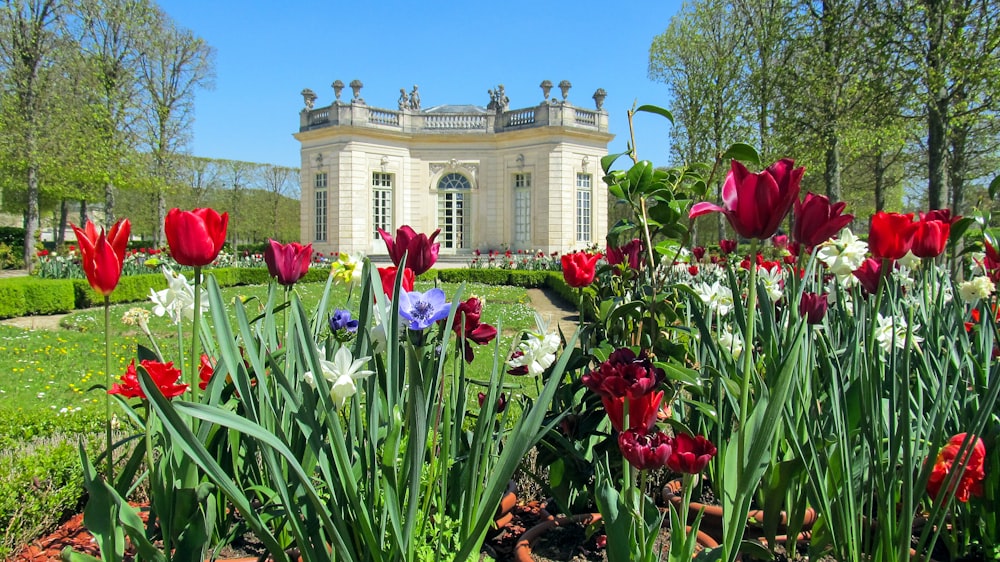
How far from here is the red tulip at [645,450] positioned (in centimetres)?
117

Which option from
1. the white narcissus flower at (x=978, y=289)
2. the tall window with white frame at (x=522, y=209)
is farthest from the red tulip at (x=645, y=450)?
the tall window with white frame at (x=522, y=209)

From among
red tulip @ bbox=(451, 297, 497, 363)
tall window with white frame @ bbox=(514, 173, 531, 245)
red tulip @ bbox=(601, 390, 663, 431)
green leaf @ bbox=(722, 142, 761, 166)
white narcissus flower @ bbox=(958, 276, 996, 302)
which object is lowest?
red tulip @ bbox=(601, 390, 663, 431)

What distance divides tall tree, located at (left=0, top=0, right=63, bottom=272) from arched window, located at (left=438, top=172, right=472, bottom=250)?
12563 millimetres

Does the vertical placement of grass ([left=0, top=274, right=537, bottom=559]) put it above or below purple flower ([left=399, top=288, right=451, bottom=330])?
below

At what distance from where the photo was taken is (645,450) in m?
1.18

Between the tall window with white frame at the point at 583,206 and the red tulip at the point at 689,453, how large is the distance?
2244cm

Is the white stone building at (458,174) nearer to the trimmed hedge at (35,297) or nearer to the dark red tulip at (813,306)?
the trimmed hedge at (35,297)

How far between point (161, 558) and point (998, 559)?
6.55ft

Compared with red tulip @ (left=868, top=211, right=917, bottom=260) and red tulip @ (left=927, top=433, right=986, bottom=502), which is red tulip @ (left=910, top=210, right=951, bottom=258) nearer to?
red tulip @ (left=868, top=211, right=917, bottom=260)

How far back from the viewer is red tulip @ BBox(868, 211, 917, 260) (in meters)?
1.53

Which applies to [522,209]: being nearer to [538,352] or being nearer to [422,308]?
[538,352]

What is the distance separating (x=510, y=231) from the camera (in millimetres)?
24016

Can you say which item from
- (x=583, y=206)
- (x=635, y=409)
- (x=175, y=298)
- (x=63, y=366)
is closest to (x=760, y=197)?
(x=635, y=409)

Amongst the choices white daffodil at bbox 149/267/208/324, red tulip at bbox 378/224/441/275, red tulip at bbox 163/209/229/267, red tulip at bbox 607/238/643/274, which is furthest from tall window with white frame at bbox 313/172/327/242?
red tulip at bbox 163/209/229/267
